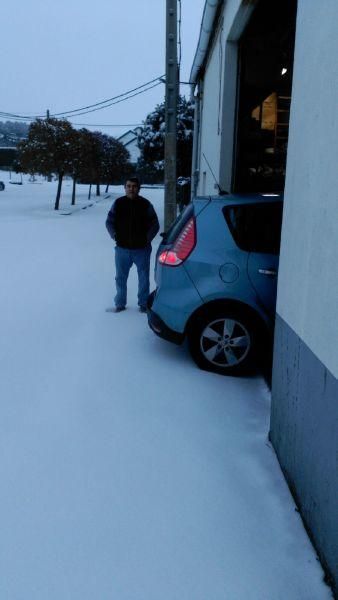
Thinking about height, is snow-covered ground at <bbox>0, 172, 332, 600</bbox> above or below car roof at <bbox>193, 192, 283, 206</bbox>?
below

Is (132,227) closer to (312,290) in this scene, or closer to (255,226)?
(255,226)

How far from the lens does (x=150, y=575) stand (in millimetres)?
2320

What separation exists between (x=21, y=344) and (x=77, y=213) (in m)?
21.7

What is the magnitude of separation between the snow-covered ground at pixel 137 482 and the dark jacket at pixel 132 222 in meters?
1.34

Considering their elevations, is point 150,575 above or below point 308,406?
below

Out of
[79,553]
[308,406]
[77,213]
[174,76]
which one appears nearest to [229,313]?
[308,406]

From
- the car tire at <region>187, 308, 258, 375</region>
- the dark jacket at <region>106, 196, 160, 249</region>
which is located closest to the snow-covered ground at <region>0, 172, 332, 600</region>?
the car tire at <region>187, 308, 258, 375</region>

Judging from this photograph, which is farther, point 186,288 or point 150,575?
point 186,288

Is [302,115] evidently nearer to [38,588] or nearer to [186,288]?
[186,288]

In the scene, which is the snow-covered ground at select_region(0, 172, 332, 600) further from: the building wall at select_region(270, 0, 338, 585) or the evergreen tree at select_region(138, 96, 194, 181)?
the evergreen tree at select_region(138, 96, 194, 181)

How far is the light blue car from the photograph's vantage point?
4.48 metres

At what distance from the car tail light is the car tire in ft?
1.75

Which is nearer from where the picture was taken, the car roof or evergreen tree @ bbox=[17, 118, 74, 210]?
the car roof

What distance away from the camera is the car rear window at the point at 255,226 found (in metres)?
4.51
